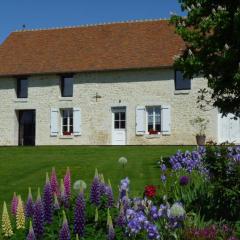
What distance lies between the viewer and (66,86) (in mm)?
31984

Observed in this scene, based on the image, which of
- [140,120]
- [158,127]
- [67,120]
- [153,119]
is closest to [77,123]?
[67,120]

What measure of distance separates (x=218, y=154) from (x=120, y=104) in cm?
2271

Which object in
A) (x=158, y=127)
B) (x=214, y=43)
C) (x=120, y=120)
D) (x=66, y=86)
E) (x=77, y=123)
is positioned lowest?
(x=158, y=127)

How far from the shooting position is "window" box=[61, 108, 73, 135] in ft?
103

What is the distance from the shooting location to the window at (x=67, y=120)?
31.4 metres

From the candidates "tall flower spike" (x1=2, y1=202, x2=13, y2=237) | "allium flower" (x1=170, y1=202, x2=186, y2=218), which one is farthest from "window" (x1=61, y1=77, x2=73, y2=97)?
"allium flower" (x1=170, y1=202, x2=186, y2=218)

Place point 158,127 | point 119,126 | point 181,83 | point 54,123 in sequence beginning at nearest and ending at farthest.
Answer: point 181,83, point 158,127, point 119,126, point 54,123

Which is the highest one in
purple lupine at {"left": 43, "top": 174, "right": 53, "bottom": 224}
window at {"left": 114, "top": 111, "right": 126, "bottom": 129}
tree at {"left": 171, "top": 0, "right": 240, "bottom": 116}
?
tree at {"left": 171, "top": 0, "right": 240, "bottom": 116}

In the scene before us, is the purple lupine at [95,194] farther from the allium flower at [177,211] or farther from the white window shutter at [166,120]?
the white window shutter at [166,120]

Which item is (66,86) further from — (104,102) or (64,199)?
(64,199)

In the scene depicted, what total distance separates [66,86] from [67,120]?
2.04 meters

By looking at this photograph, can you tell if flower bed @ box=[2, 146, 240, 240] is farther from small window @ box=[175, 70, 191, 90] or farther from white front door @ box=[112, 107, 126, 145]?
white front door @ box=[112, 107, 126, 145]

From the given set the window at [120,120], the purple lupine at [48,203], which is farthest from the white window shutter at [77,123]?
the purple lupine at [48,203]

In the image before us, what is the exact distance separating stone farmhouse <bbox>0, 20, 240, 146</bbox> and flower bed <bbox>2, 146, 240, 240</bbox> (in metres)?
21.5
